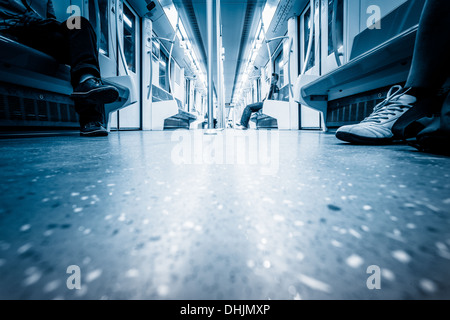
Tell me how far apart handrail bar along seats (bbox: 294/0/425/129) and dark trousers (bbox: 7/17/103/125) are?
1.67 m

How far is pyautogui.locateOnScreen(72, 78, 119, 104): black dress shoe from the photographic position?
104 cm

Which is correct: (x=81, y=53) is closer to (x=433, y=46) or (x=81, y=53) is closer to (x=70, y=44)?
(x=70, y=44)

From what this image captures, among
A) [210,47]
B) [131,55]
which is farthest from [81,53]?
[131,55]

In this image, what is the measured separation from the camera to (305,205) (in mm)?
191

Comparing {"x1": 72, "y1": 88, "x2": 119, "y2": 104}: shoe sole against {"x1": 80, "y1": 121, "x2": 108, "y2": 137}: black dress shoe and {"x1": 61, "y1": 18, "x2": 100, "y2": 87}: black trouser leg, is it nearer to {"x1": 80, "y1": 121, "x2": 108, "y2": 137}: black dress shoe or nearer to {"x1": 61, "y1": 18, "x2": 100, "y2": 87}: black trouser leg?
{"x1": 61, "y1": 18, "x2": 100, "y2": 87}: black trouser leg

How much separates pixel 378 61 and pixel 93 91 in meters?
1.74

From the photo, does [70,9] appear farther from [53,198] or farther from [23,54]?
[53,198]

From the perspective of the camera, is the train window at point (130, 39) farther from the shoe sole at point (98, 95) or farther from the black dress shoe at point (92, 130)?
the shoe sole at point (98, 95)

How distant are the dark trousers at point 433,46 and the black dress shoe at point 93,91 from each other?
1.30 meters

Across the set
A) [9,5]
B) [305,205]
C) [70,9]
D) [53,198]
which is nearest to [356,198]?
[305,205]
